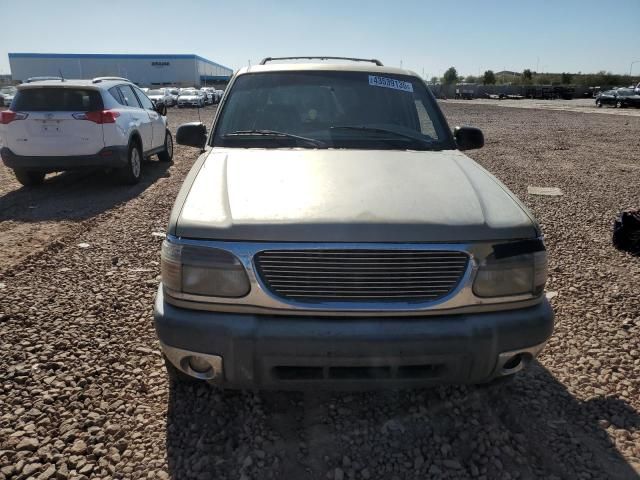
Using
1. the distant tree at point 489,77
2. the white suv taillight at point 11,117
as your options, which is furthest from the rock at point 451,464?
the distant tree at point 489,77

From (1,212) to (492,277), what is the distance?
6.81 meters

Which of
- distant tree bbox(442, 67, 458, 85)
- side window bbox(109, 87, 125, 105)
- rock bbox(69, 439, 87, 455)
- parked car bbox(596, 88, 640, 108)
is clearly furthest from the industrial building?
rock bbox(69, 439, 87, 455)

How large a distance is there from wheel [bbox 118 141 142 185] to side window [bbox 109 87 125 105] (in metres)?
0.73

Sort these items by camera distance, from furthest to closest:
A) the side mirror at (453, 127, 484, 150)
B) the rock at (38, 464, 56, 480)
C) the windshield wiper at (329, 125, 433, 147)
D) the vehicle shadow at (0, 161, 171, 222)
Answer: the vehicle shadow at (0, 161, 171, 222)
the side mirror at (453, 127, 484, 150)
the windshield wiper at (329, 125, 433, 147)
the rock at (38, 464, 56, 480)

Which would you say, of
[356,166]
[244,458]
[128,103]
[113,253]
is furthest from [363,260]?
[128,103]

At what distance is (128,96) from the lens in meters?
8.94

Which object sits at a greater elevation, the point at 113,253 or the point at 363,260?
the point at 363,260

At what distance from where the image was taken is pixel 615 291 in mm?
4184

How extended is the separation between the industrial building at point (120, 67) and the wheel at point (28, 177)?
3150 inches

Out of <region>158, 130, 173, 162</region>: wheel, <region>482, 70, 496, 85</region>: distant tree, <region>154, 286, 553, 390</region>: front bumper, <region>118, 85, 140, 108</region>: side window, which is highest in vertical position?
<region>482, 70, 496, 85</region>: distant tree

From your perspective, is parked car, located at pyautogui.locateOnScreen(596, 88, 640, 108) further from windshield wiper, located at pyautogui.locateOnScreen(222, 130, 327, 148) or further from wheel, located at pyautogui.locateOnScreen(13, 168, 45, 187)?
windshield wiper, located at pyautogui.locateOnScreen(222, 130, 327, 148)

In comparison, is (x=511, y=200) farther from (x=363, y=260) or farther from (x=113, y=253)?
(x=113, y=253)

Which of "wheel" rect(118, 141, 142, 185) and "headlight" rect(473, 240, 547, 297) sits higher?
"headlight" rect(473, 240, 547, 297)

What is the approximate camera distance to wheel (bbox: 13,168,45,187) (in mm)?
7984
